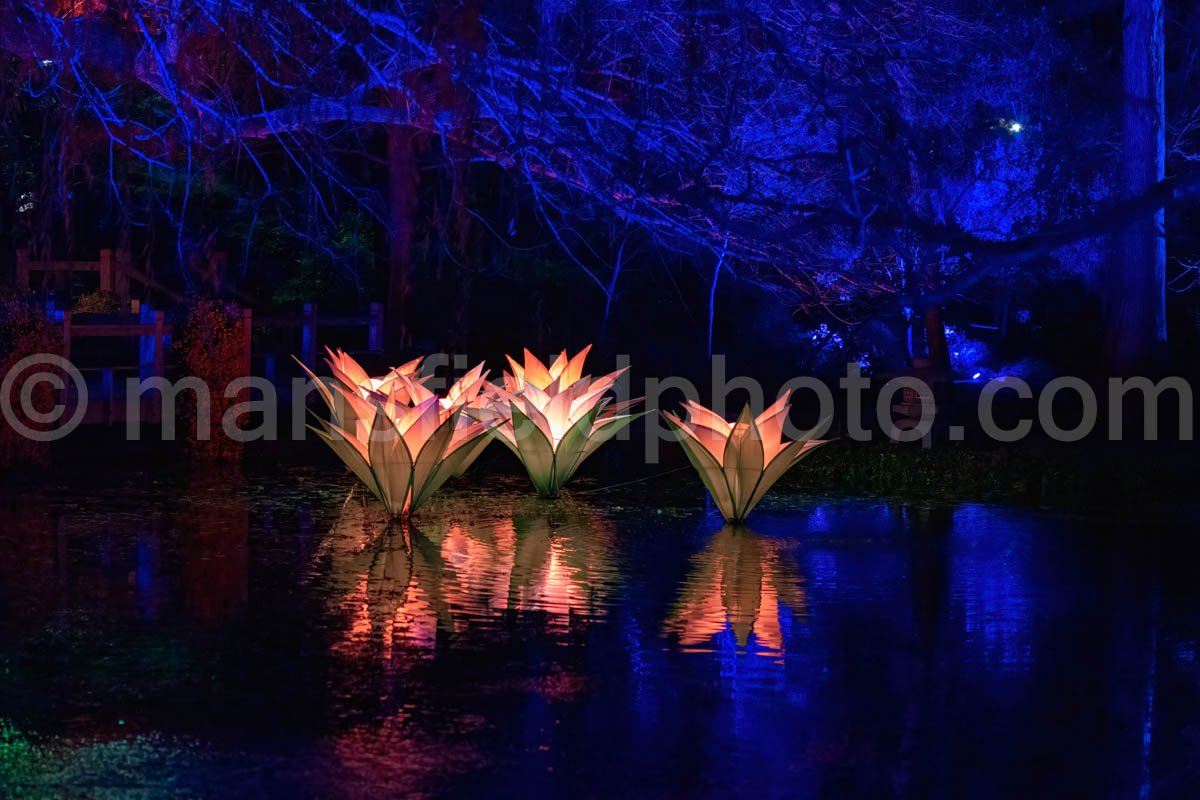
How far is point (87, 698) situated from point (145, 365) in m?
9.98

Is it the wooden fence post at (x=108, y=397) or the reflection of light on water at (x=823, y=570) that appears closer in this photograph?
the reflection of light on water at (x=823, y=570)

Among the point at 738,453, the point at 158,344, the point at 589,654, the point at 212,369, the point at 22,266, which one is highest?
the point at 22,266

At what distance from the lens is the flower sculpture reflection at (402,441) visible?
950cm

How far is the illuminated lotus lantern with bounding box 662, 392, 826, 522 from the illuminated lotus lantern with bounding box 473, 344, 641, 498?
3.84 feet

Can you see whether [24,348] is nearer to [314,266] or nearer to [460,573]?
[460,573]

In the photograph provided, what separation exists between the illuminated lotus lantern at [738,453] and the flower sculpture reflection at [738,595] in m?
0.50

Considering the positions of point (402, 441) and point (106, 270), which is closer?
point (402, 441)

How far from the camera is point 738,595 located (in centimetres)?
766

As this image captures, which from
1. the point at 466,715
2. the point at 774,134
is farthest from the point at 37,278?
the point at 466,715

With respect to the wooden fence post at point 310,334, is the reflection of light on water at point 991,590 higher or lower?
lower

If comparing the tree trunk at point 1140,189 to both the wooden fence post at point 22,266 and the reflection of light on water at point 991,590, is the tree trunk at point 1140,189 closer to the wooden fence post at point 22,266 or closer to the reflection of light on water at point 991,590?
the reflection of light on water at point 991,590

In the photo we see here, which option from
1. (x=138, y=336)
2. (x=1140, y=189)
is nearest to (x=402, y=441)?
(x=138, y=336)

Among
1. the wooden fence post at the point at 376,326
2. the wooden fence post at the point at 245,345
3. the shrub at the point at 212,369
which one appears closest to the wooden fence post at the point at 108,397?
the wooden fence post at the point at 245,345

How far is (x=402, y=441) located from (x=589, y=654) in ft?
11.0
